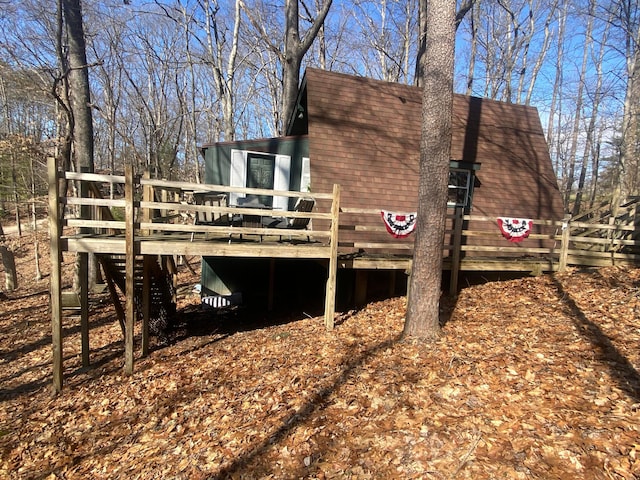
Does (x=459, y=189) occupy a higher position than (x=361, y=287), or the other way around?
(x=459, y=189)

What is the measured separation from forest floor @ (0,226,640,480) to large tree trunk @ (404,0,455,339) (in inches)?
30.1

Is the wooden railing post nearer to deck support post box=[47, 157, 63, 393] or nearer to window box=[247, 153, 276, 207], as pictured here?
window box=[247, 153, 276, 207]

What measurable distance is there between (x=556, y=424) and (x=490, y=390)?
0.71m

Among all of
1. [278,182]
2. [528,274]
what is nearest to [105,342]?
[278,182]

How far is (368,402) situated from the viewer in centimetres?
395

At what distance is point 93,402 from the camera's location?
516cm

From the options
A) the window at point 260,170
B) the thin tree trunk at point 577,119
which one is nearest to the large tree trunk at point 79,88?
the window at point 260,170

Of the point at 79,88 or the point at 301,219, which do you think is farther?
the point at 79,88

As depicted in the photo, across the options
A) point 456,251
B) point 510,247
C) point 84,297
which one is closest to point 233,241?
point 84,297

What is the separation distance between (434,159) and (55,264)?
5.58 metres

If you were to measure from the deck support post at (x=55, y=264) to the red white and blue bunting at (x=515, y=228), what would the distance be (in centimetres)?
800

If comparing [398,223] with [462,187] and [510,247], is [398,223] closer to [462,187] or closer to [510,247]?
[510,247]

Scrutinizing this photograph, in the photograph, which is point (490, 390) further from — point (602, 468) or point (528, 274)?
point (528, 274)

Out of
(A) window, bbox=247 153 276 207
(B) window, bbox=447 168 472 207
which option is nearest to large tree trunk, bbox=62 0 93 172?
(A) window, bbox=247 153 276 207
